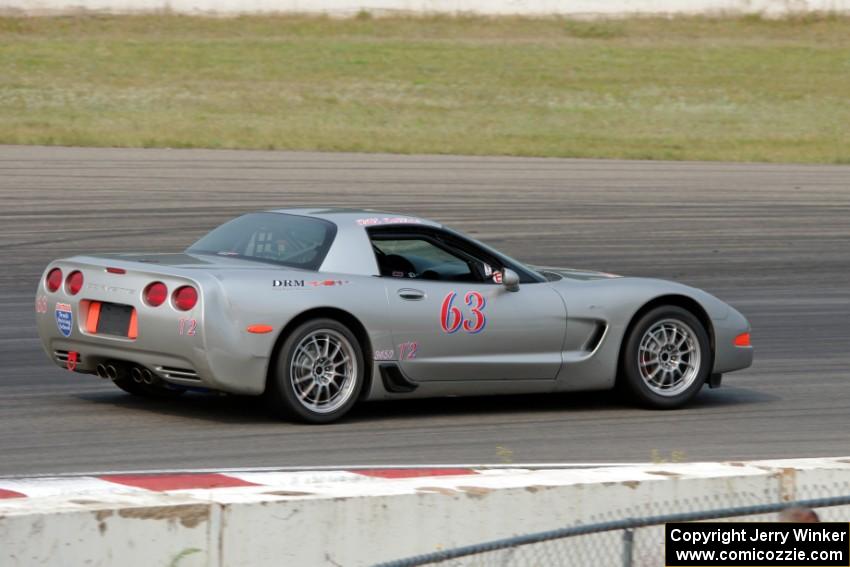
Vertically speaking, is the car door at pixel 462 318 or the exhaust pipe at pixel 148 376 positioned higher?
the car door at pixel 462 318

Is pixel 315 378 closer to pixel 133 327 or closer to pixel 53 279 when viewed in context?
pixel 133 327

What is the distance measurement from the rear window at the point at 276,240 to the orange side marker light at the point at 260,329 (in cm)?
57

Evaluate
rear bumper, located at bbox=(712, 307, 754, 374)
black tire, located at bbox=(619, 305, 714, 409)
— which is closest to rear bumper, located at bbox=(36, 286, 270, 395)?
black tire, located at bbox=(619, 305, 714, 409)

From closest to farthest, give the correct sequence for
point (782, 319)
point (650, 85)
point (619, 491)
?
point (619, 491) < point (782, 319) < point (650, 85)

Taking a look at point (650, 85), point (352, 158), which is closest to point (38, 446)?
point (352, 158)

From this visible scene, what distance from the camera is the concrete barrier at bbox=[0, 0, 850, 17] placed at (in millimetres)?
45094

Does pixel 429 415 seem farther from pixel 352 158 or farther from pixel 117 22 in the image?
pixel 117 22

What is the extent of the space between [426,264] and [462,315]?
46cm

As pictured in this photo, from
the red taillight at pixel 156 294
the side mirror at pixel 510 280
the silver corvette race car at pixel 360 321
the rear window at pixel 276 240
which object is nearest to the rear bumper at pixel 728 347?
the silver corvette race car at pixel 360 321

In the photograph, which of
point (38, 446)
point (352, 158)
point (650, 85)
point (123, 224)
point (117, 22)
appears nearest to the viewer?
point (38, 446)

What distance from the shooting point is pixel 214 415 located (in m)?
9.06

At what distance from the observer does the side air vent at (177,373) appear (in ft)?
27.6

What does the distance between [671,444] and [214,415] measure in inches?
104

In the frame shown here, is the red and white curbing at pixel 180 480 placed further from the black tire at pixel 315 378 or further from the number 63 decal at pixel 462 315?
the number 63 decal at pixel 462 315
